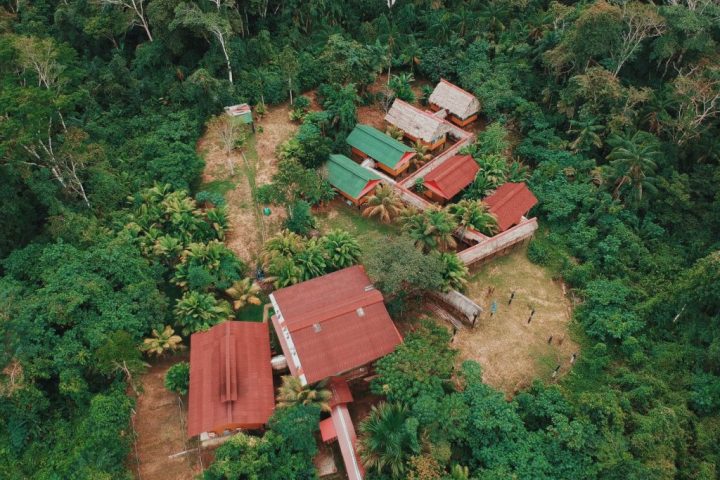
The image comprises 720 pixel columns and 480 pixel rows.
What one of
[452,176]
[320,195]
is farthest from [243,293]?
[452,176]

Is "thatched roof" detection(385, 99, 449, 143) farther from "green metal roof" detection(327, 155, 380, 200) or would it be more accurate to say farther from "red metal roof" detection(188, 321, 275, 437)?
"red metal roof" detection(188, 321, 275, 437)

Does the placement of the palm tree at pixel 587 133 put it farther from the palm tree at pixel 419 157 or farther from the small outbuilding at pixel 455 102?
the palm tree at pixel 419 157

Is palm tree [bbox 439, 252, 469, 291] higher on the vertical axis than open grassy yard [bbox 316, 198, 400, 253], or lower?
higher

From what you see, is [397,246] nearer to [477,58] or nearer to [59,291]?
[59,291]

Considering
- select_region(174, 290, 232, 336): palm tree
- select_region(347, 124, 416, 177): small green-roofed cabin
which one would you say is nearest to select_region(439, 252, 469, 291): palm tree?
select_region(347, 124, 416, 177): small green-roofed cabin

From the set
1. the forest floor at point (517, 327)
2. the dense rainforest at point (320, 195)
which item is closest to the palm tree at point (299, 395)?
the dense rainforest at point (320, 195)

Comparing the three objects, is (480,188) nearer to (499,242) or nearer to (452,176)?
(452,176)
